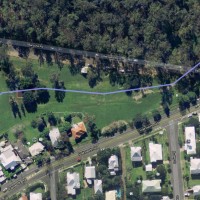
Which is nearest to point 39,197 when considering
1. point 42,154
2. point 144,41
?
point 42,154

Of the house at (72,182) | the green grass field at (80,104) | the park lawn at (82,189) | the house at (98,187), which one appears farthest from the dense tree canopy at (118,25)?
the house at (98,187)

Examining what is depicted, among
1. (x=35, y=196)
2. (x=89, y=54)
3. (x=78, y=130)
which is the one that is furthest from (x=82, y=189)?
(x=89, y=54)

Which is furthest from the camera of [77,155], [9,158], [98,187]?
[77,155]

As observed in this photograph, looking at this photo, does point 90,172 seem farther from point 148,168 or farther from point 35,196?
point 35,196

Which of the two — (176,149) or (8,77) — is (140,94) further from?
(8,77)

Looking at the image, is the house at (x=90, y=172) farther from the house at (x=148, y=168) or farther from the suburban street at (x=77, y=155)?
the house at (x=148, y=168)

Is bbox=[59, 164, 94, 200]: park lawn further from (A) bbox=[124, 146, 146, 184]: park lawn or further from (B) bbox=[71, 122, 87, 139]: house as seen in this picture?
(A) bbox=[124, 146, 146, 184]: park lawn

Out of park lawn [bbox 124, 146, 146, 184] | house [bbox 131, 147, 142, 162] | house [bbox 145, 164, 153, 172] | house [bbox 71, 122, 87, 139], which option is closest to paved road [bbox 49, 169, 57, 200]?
house [bbox 71, 122, 87, 139]
